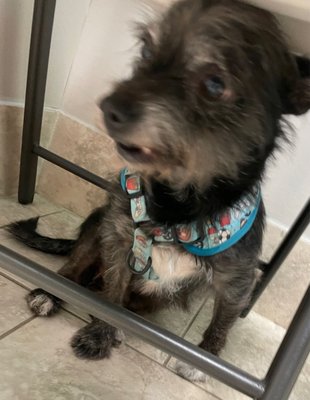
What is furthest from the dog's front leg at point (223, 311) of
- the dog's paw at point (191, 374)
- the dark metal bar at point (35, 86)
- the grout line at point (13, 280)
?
the dark metal bar at point (35, 86)

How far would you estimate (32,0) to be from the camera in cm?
152

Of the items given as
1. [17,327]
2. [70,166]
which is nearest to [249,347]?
[17,327]

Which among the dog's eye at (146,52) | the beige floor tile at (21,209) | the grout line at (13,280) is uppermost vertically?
the dog's eye at (146,52)

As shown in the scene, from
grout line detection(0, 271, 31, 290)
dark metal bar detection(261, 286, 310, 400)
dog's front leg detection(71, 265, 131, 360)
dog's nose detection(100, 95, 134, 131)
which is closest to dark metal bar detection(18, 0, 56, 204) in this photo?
grout line detection(0, 271, 31, 290)

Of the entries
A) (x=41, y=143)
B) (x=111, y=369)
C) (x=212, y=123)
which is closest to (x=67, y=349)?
(x=111, y=369)

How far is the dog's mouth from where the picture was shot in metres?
0.80

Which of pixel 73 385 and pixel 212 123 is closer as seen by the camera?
pixel 212 123

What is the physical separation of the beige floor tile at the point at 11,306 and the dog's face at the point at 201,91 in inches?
24.3

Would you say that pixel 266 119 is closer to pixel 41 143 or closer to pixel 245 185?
pixel 245 185

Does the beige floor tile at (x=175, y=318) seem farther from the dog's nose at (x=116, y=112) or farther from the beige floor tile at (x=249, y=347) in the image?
the dog's nose at (x=116, y=112)

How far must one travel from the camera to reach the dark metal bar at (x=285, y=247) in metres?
1.29

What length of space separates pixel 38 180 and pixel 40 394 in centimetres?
110

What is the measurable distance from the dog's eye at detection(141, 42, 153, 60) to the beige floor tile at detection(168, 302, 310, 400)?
2.77 feet

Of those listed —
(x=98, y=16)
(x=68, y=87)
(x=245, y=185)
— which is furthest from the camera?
(x=68, y=87)
